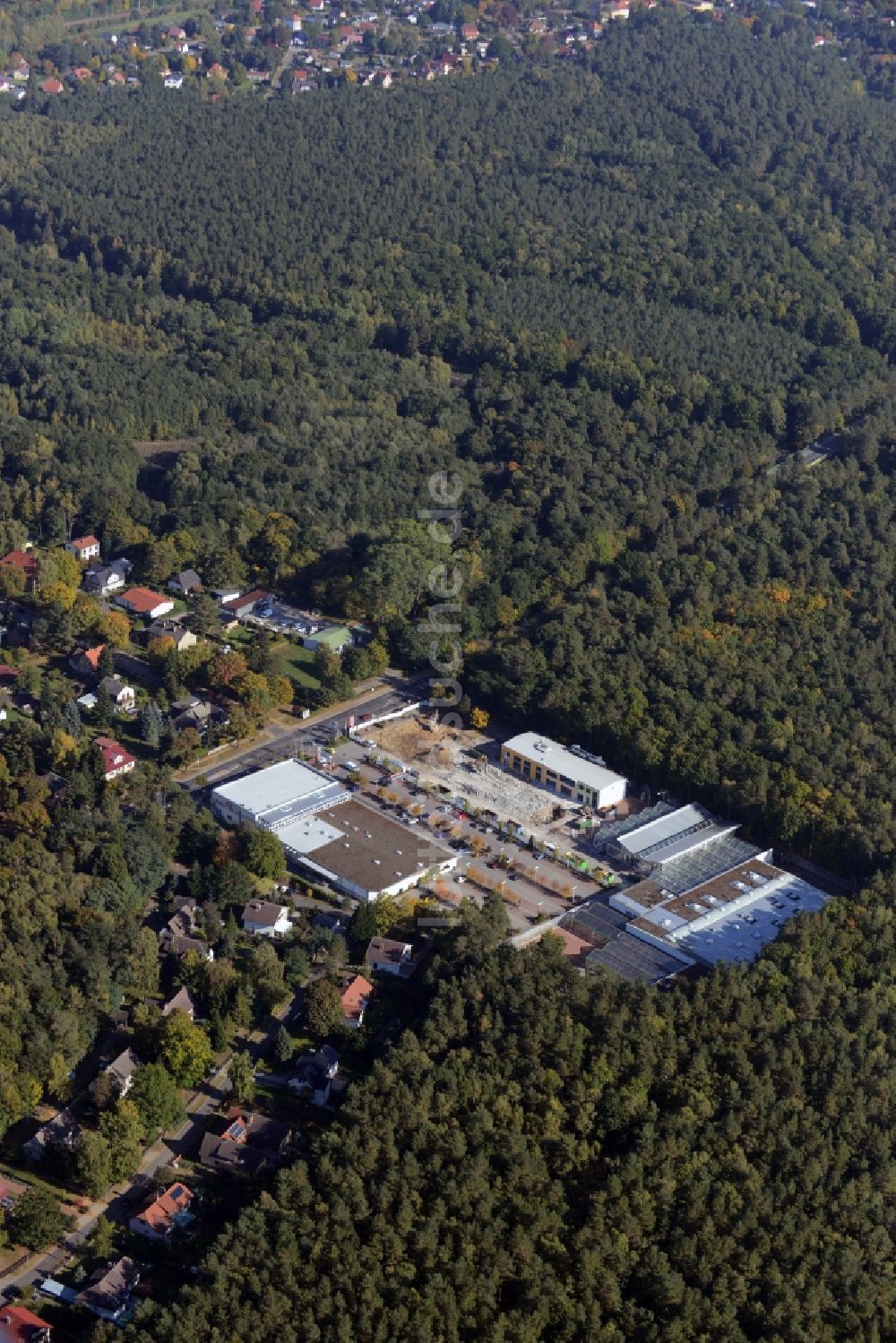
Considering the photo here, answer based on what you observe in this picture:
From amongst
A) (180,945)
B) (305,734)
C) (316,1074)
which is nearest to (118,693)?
(305,734)

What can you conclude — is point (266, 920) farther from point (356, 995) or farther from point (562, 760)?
point (562, 760)

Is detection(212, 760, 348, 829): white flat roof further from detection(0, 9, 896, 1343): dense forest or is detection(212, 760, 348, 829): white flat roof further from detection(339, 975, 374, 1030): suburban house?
detection(339, 975, 374, 1030): suburban house

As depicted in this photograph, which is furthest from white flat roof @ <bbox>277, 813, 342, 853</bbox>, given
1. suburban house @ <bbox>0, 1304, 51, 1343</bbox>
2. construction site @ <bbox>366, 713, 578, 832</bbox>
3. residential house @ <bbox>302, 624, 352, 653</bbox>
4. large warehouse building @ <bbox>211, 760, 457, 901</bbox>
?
suburban house @ <bbox>0, 1304, 51, 1343</bbox>

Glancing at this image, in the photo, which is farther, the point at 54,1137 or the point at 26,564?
the point at 26,564

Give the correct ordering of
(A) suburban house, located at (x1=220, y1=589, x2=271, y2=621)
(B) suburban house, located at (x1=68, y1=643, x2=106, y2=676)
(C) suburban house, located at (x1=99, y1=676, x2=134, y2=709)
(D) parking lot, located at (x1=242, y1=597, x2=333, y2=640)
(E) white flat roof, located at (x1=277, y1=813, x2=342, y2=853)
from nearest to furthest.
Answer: (E) white flat roof, located at (x1=277, y1=813, x2=342, y2=853) < (C) suburban house, located at (x1=99, y1=676, x2=134, y2=709) < (B) suburban house, located at (x1=68, y1=643, x2=106, y2=676) < (D) parking lot, located at (x1=242, y1=597, x2=333, y2=640) < (A) suburban house, located at (x1=220, y1=589, x2=271, y2=621)

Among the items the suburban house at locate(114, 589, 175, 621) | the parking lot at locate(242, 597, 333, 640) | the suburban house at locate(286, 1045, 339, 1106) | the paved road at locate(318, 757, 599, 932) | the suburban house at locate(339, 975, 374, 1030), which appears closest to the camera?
the suburban house at locate(286, 1045, 339, 1106)

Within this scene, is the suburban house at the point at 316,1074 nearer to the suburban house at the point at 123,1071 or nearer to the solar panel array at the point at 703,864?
the suburban house at the point at 123,1071

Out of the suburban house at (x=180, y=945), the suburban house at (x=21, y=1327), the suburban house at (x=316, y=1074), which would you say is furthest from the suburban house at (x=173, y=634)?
the suburban house at (x=21, y=1327)
